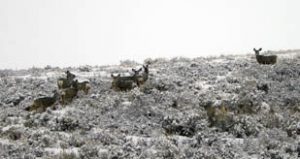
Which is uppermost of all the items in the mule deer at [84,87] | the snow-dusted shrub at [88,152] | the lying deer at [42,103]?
the mule deer at [84,87]

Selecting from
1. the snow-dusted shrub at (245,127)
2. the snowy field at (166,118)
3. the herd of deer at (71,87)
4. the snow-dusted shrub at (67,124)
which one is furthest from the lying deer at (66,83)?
the snow-dusted shrub at (245,127)

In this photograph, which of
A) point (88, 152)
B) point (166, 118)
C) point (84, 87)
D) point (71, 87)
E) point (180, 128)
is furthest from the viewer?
point (84, 87)

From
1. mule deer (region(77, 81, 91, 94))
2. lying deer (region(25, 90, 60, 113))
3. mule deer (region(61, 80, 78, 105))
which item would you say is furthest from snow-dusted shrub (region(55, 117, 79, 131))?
mule deer (region(77, 81, 91, 94))

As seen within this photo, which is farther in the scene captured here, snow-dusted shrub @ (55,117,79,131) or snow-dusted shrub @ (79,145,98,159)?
snow-dusted shrub @ (55,117,79,131)

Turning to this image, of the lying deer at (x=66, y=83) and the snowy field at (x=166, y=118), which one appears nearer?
the snowy field at (x=166, y=118)

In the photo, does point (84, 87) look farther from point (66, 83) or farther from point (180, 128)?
point (180, 128)

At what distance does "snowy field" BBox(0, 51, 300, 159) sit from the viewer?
15156 millimetres

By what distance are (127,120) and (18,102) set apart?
5107mm

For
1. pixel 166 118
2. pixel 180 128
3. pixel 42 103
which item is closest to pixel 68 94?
pixel 42 103

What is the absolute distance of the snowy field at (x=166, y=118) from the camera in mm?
15156

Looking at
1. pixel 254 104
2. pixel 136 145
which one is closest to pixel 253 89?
pixel 254 104

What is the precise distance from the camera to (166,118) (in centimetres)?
1781

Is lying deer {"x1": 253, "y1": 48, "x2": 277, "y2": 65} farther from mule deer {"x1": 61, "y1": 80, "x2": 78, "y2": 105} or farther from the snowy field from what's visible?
mule deer {"x1": 61, "y1": 80, "x2": 78, "y2": 105}

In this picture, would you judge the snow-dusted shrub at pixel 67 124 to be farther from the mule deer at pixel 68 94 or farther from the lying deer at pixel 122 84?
the lying deer at pixel 122 84
